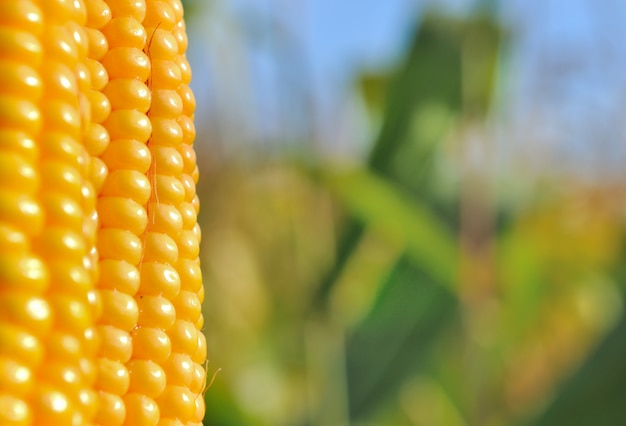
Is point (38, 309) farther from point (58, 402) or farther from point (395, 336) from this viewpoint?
point (395, 336)

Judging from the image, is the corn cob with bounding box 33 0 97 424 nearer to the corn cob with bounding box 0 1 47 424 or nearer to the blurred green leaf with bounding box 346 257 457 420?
the corn cob with bounding box 0 1 47 424

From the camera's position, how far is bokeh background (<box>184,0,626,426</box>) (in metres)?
1.86

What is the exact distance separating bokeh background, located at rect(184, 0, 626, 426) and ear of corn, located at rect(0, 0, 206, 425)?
1.16 m

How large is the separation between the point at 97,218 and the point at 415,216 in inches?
56.3

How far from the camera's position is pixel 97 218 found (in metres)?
0.35

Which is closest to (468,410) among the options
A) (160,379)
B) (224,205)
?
(224,205)

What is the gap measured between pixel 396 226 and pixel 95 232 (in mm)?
1425

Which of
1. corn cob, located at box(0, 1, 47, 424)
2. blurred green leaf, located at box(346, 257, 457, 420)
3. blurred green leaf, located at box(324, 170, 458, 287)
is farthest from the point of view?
blurred green leaf, located at box(346, 257, 457, 420)

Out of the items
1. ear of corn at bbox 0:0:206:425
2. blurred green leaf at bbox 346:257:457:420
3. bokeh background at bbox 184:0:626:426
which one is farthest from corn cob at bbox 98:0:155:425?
blurred green leaf at bbox 346:257:457:420

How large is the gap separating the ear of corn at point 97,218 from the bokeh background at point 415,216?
3.80 ft

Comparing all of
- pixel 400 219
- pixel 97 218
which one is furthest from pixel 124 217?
pixel 400 219

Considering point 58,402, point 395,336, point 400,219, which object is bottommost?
point 395,336

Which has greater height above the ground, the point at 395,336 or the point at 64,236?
the point at 64,236

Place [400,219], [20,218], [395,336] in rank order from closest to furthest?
[20,218], [400,219], [395,336]
